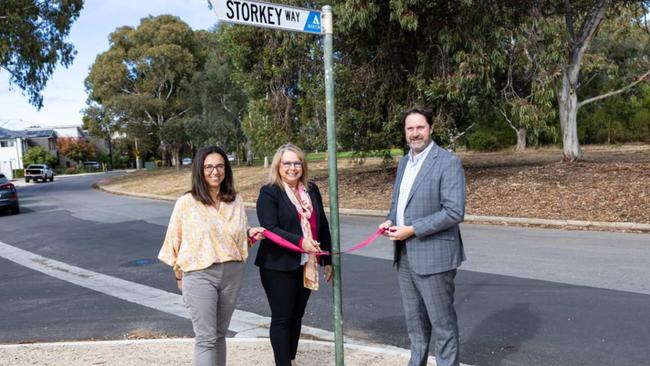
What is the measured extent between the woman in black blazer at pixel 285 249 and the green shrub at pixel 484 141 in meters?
36.3

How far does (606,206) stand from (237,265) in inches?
419

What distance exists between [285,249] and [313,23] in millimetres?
1475

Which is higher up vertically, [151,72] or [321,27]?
[151,72]

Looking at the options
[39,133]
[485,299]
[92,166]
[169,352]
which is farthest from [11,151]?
[485,299]

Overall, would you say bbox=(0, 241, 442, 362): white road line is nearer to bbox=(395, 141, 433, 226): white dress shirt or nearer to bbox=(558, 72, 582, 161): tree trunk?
bbox=(395, 141, 433, 226): white dress shirt

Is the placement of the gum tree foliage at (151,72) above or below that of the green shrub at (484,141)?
above

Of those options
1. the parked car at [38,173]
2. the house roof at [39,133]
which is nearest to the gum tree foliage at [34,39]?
the parked car at [38,173]

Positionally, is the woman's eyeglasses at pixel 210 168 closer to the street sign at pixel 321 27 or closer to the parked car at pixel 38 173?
the street sign at pixel 321 27

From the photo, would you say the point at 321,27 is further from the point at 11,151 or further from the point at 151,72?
the point at 11,151

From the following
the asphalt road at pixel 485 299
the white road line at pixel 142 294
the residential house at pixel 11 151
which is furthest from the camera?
the residential house at pixel 11 151

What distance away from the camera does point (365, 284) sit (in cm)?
714

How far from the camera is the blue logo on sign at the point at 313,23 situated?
3.41 metres

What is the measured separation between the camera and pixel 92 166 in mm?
76125

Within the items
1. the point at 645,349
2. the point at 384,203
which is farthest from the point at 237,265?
the point at 384,203
